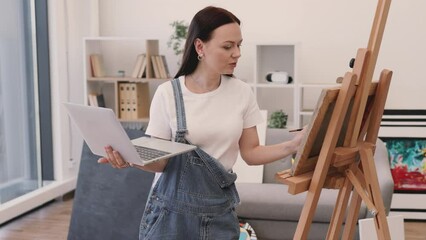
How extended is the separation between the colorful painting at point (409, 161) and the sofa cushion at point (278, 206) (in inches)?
44.2

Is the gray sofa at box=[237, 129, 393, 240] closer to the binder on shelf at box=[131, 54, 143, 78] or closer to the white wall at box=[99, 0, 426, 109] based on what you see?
the white wall at box=[99, 0, 426, 109]

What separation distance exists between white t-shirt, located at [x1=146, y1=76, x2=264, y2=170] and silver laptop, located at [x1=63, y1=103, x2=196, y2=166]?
84 mm

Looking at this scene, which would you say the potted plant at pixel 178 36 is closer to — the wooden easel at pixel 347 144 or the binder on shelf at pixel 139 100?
the binder on shelf at pixel 139 100

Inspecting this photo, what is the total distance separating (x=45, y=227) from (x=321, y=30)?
2.94m

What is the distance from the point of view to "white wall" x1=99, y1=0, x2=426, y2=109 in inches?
177

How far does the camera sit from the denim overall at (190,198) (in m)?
1.72

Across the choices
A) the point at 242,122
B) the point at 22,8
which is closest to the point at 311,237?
the point at 242,122

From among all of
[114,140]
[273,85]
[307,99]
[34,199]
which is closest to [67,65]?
[34,199]

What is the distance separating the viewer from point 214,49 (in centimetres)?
172

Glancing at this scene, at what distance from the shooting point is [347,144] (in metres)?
1.77

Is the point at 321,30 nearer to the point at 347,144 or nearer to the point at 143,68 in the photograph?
the point at 143,68

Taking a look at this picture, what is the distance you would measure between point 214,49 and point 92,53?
11.4 ft

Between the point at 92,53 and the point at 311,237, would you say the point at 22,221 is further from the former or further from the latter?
the point at 311,237

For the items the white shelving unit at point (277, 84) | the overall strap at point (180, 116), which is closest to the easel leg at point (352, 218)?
the overall strap at point (180, 116)
